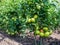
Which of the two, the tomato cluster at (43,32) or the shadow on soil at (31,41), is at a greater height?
the tomato cluster at (43,32)

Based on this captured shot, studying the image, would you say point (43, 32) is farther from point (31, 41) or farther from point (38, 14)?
point (31, 41)

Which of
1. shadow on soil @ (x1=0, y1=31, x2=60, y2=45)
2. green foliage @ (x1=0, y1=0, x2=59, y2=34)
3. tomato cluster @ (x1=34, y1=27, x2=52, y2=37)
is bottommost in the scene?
shadow on soil @ (x1=0, y1=31, x2=60, y2=45)

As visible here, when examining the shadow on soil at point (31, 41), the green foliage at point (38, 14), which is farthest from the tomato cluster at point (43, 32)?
the shadow on soil at point (31, 41)

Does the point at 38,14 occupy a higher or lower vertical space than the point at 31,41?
higher

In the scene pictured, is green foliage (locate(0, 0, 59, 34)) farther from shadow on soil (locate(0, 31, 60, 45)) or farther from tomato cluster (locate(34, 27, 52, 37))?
shadow on soil (locate(0, 31, 60, 45))

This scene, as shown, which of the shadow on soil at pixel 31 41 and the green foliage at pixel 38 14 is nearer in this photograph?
the green foliage at pixel 38 14

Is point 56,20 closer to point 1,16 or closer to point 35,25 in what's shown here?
point 35,25

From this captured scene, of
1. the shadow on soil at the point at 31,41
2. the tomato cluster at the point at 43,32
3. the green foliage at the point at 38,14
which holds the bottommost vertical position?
the shadow on soil at the point at 31,41

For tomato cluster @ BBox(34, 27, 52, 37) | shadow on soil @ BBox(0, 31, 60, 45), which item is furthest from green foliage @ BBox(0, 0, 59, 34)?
shadow on soil @ BBox(0, 31, 60, 45)

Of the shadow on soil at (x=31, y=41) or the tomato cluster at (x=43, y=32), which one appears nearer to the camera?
the tomato cluster at (x=43, y=32)

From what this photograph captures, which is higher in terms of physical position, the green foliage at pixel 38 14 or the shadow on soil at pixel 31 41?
the green foliage at pixel 38 14

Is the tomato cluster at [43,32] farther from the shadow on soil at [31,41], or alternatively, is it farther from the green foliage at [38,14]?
the shadow on soil at [31,41]

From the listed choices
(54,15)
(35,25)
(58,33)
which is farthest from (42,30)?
(58,33)

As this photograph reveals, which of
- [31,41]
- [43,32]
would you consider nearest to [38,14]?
[43,32]
